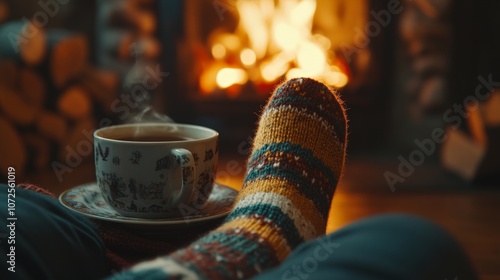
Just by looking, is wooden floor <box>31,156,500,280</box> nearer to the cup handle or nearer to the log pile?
the log pile

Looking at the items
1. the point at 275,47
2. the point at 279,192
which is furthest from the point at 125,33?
the point at 279,192

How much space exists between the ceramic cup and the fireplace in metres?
1.34

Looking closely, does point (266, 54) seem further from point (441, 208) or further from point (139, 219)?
point (139, 219)

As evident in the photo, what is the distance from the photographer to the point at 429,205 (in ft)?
4.89

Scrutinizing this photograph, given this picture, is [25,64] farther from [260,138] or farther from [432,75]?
[432,75]

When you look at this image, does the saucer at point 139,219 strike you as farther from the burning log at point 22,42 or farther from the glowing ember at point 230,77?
the glowing ember at point 230,77

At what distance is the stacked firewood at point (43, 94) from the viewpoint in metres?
1.59

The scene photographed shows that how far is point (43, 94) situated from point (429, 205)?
1023 mm

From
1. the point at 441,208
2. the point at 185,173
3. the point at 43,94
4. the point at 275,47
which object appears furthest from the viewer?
the point at 275,47

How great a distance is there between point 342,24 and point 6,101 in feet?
3.20

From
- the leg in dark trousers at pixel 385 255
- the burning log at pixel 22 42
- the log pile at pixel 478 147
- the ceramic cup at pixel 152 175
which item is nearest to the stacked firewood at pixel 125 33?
the burning log at pixel 22 42

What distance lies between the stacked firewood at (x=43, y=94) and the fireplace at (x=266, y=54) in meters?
0.25

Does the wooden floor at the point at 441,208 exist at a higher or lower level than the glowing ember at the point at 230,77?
lower

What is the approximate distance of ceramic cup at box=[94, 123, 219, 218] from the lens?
0.61m
